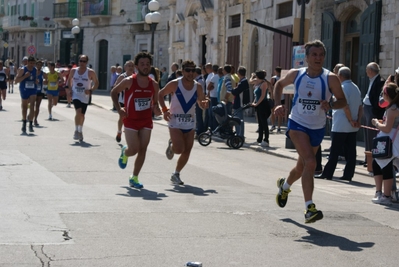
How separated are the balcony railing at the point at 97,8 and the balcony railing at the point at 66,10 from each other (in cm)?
225

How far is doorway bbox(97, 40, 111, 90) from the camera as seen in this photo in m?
56.6

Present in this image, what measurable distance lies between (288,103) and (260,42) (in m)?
4.31

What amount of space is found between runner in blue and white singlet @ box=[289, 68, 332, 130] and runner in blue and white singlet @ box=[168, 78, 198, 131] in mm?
3119

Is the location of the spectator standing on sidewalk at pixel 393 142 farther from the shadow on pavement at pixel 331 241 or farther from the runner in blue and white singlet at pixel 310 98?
the shadow on pavement at pixel 331 241

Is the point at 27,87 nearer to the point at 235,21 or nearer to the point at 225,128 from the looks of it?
the point at 225,128

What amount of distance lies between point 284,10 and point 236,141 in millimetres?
10868

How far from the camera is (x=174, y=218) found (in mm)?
8898

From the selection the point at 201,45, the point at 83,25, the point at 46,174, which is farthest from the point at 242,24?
the point at 83,25

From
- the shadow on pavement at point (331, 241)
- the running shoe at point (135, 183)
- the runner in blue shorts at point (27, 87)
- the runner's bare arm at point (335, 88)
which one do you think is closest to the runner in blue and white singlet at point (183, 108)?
the running shoe at point (135, 183)

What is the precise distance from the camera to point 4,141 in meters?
17.5

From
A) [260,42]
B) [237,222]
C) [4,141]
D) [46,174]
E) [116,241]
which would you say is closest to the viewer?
[116,241]

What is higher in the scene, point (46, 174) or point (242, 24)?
point (242, 24)

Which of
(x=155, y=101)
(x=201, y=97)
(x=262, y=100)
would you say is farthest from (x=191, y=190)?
(x=262, y=100)

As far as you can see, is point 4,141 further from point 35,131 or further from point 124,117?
point 124,117
